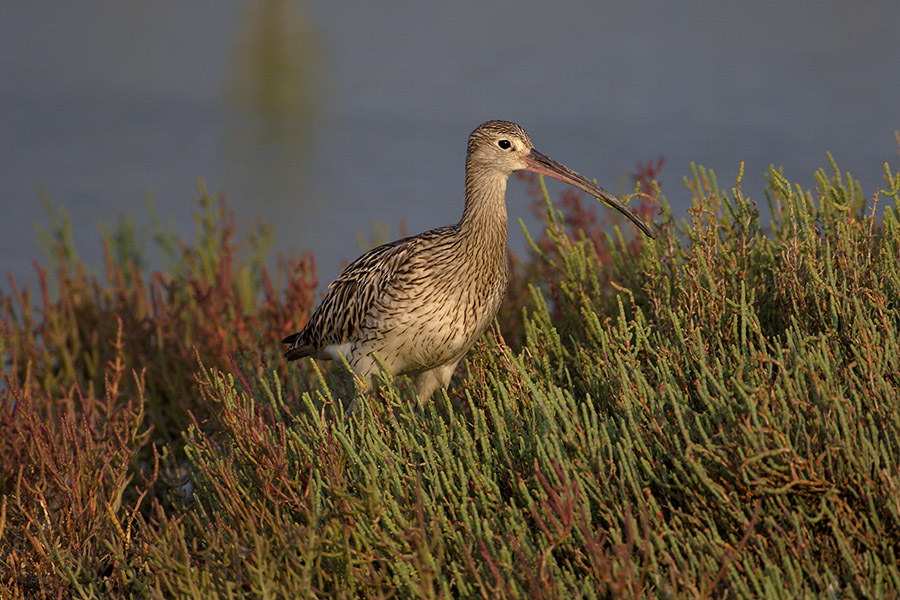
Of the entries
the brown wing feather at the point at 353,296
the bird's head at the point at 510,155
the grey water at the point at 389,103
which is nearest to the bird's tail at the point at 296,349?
the brown wing feather at the point at 353,296

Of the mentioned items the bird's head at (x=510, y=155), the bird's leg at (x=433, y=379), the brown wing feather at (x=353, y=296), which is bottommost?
the bird's leg at (x=433, y=379)

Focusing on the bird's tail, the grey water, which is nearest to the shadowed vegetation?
the bird's tail

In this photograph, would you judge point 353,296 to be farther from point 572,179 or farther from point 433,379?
point 572,179

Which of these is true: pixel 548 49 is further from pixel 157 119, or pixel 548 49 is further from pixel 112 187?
pixel 112 187

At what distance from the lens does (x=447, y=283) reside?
16.0ft

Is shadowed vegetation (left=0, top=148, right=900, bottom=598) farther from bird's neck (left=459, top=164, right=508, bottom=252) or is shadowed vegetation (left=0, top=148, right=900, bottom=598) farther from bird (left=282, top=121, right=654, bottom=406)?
bird's neck (left=459, top=164, right=508, bottom=252)

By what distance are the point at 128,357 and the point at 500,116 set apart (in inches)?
374

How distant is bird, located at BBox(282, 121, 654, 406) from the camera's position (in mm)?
4848

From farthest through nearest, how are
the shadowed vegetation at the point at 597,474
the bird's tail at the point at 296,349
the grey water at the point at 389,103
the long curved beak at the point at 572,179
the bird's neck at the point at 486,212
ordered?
the grey water at the point at 389,103 < the bird's tail at the point at 296,349 < the bird's neck at the point at 486,212 < the long curved beak at the point at 572,179 < the shadowed vegetation at the point at 597,474

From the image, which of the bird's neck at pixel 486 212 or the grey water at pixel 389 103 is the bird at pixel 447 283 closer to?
the bird's neck at pixel 486 212

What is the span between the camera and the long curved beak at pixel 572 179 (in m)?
4.82

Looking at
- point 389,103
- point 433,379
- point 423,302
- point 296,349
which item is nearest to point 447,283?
point 423,302

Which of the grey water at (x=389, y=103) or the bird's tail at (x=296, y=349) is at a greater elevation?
the grey water at (x=389, y=103)

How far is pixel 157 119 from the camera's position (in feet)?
54.9
